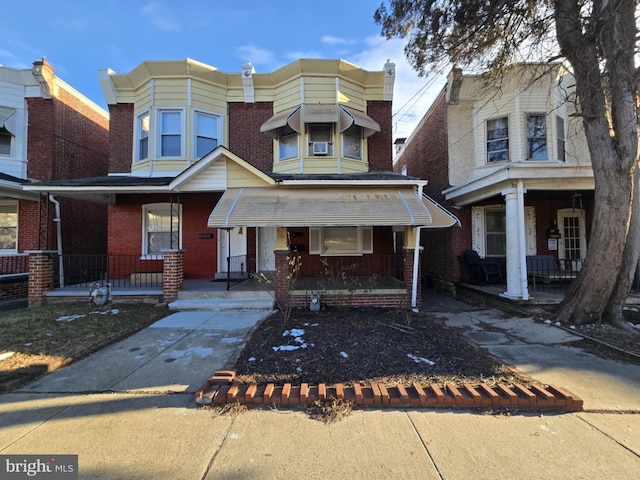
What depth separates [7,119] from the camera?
10570 millimetres

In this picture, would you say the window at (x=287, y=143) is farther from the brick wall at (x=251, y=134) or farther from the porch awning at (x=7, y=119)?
the porch awning at (x=7, y=119)

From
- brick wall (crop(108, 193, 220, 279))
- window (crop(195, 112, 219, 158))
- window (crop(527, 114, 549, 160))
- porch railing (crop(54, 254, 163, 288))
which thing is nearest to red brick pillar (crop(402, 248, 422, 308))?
window (crop(527, 114, 549, 160))

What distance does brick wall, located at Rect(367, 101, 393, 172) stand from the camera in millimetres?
10781

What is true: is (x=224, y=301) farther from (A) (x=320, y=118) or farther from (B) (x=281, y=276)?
(A) (x=320, y=118)

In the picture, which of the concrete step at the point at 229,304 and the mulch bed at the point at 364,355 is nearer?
the mulch bed at the point at 364,355

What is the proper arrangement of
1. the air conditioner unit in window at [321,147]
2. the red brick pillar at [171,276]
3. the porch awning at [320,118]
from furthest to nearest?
the air conditioner unit in window at [321,147] → the porch awning at [320,118] → the red brick pillar at [171,276]

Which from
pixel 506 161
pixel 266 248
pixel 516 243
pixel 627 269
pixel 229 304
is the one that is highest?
pixel 506 161

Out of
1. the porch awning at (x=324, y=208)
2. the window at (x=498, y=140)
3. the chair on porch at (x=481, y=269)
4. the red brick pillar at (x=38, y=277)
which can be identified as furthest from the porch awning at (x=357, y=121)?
the red brick pillar at (x=38, y=277)

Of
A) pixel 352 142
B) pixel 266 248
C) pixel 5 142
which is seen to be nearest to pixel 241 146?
pixel 266 248

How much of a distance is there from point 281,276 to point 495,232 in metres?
7.98

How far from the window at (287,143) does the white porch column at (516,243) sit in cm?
653

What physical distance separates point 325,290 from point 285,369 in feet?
11.5

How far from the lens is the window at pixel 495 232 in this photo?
10.8 metres

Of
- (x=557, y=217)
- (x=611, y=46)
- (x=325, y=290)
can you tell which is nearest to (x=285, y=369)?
(x=325, y=290)
